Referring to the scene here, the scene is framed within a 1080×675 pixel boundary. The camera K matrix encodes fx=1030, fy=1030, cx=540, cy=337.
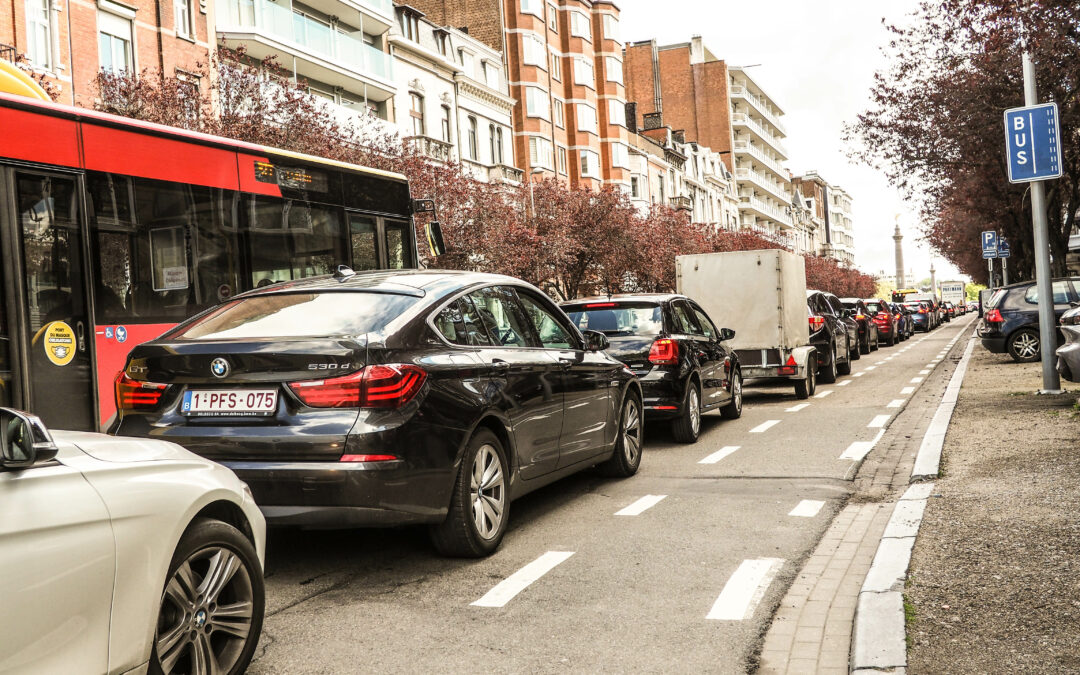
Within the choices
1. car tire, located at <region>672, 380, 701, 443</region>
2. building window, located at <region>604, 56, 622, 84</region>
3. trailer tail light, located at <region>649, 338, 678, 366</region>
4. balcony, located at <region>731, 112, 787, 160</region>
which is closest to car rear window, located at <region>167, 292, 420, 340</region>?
trailer tail light, located at <region>649, 338, 678, 366</region>

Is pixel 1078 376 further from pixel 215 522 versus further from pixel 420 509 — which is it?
pixel 215 522

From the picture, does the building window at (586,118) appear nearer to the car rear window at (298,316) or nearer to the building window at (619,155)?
the building window at (619,155)

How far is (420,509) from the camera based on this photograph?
17.6 feet

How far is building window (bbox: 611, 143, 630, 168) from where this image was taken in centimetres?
6112

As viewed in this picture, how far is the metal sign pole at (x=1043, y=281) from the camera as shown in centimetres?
1323

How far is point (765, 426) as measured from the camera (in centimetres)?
1262

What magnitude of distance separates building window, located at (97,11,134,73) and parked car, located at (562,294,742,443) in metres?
17.8

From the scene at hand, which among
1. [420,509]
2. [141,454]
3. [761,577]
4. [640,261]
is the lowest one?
[761,577]

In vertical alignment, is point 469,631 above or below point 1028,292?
below

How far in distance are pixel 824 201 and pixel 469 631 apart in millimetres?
164249

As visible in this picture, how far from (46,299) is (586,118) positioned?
51.9 m

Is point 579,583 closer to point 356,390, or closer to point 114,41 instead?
point 356,390

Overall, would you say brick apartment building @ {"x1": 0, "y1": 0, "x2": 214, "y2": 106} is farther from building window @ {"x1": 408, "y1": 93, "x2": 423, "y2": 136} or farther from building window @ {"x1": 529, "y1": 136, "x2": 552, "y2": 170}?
building window @ {"x1": 529, "y1": 136, "x2": 552, "y2": 170}

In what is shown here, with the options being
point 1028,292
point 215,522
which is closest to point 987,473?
point 215,522
